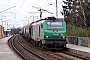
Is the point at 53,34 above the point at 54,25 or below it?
below

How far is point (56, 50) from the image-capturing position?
29688 mm

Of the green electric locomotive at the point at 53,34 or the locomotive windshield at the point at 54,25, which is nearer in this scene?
the green electric locomotive at the point at 53,34

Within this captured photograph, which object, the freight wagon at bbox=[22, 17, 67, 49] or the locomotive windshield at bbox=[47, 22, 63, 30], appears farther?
the locomotive windshield at bbox=[47, 22, 63, 30]

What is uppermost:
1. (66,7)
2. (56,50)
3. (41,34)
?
(66,7)

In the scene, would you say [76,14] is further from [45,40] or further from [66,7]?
[45,40]

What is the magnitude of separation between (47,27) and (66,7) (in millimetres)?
48563

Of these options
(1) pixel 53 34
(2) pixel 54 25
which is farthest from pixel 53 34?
(2) pixel 54 25

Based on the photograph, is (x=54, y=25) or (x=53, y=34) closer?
(x=53, y=34)

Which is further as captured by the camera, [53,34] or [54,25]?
[54,25]

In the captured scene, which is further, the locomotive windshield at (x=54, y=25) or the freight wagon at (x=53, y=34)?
the locomotive windshield at (x=54, y=25)

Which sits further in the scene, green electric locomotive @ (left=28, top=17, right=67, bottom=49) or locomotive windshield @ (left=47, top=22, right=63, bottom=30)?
locomotive windshield @ (left=47, top=22, right=63, bottom=30)

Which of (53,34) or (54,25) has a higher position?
(54,25)

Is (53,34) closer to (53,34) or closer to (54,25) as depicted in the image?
(53,34)

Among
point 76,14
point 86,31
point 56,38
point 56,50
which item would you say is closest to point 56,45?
point 56,38
